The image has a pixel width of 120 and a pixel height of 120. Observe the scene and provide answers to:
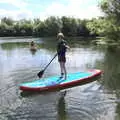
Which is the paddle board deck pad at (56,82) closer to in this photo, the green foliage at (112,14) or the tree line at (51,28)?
the green foliage at (112,14)

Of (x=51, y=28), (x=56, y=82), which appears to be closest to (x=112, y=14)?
(x=56, y=82)

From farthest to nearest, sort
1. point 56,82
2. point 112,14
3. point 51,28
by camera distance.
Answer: point 51,28
point 112,14
point 56,82

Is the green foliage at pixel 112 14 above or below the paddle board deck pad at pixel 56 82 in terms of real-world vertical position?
above

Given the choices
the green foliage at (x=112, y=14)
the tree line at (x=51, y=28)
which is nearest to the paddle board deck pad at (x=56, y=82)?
the green foliage at (x=112, y=14)

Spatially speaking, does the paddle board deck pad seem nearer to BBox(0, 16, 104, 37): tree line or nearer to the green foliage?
the green foliage

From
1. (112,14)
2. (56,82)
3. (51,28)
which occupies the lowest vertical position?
(56,82)

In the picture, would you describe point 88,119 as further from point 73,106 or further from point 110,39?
point 110,39

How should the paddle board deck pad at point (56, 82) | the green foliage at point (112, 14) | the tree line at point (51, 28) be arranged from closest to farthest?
the paddle board deck pad at point (56, 82), the green foliage at point (112, 14), the tree line at point (51, 28)

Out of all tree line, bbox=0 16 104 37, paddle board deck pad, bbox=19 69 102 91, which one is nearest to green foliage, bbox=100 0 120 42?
paddle board deck pad, bbox=19 69 102 91

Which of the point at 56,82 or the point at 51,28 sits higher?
the point at 51,28

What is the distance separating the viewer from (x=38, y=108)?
32.8 ft

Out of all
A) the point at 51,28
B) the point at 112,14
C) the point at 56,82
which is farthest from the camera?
the point at 51,28

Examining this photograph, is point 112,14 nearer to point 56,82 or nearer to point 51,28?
point 56,82

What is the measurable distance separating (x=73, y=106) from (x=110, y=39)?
3614cm
